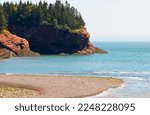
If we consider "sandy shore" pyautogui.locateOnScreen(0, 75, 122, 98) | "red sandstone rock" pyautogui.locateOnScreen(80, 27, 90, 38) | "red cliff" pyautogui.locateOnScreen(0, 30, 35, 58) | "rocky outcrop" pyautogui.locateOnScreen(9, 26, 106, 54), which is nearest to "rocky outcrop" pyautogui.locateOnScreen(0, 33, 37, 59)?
"red cliff" pyautogui.locateOnScreen(0, 30, 35, 58)

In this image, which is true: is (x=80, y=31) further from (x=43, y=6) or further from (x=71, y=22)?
(x=43, y=6)

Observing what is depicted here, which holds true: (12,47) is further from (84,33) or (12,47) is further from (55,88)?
(55,88)

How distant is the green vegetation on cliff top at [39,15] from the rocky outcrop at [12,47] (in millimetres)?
17420

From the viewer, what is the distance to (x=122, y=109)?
30422 millimetres

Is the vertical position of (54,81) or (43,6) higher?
(43,6)

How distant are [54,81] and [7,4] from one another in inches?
4138

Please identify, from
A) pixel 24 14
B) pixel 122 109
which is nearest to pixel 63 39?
pixel 24 14

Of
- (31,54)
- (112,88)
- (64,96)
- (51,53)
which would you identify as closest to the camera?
(64,96)

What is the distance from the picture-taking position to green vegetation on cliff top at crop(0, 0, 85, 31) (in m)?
158

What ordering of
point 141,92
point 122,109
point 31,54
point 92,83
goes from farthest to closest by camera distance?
point 31,54, point 92,83, point 141,92, point 122,109

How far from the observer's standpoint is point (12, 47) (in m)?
136

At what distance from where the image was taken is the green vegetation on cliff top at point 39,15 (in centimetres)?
15838

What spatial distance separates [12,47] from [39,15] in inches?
1004

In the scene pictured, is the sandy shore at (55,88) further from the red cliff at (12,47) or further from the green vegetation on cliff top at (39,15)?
the green vegetation on cliff top at (39,15)
